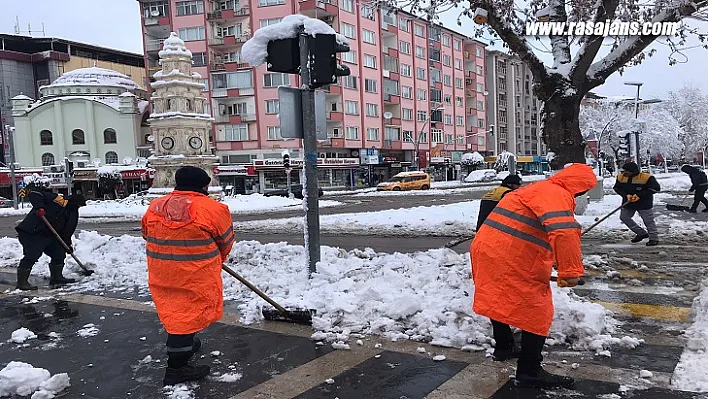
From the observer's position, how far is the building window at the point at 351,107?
53.2 m

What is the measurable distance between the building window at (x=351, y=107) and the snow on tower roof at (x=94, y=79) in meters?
22.8

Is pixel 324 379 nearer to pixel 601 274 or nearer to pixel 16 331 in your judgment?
pixel 16 331

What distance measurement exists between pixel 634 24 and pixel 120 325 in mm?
11517

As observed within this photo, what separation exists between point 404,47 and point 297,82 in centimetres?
1922

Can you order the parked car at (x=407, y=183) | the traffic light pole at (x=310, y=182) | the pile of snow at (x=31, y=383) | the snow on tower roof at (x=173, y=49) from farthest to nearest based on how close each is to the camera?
1. the parked car at (x=407, y=183)
2. the snow on tower roof at (x=173, y=49)
3. the traffic light pole at (x=310, y=182)
4. the pile of snow at (x=31, y=383)

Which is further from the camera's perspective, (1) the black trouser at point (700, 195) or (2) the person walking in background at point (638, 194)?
(1) the black trouser at point (700, 195)

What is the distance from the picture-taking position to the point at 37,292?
7.96 metres

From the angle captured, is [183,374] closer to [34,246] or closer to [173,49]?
[34,246]

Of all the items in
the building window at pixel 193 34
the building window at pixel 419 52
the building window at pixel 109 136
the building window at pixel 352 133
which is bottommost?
the building window at pixel 352 133

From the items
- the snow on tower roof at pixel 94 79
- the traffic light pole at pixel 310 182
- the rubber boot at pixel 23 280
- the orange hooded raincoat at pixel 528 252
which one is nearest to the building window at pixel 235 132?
the snow on tower roof at pixel 94 79

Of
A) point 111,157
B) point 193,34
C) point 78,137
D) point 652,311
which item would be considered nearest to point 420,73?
point 193,34

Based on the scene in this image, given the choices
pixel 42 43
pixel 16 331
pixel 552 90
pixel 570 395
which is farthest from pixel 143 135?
pixel 570 395

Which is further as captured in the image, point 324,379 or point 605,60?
point 605,60

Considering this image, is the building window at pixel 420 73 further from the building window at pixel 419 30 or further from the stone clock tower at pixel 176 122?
the stone clock tower at pixel 176 122
